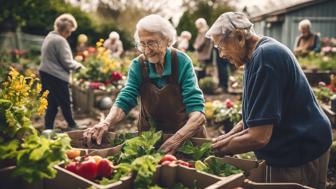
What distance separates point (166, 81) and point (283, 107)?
1095 millimetres

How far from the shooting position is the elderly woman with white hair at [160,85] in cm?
304

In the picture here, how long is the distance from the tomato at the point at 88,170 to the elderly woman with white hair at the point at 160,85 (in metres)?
0.95

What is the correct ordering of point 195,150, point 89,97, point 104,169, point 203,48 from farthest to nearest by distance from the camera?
point 203,48 < point 89,97 < point 195,150 < point 104,169

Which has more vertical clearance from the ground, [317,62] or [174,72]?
[174,72]

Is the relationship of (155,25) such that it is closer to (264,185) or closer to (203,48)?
(264,185)

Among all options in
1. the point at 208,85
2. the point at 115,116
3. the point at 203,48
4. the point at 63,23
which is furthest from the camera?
the point at 203,48

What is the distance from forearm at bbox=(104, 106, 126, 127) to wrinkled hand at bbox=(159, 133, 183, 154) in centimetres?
53

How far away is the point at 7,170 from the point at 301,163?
1626mm

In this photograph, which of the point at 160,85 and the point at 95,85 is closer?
the point at 160,85

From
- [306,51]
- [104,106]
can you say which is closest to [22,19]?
[104,106]

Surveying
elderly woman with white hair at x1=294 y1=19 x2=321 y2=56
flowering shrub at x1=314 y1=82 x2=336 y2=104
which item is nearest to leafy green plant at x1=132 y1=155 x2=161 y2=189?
flowering shrub at x1=314 y1=82 x2=336 y2=104

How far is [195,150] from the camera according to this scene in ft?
8.55

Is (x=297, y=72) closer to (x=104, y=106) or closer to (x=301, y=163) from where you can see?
(x=301, y=163)

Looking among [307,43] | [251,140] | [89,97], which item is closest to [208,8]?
[307,43]
